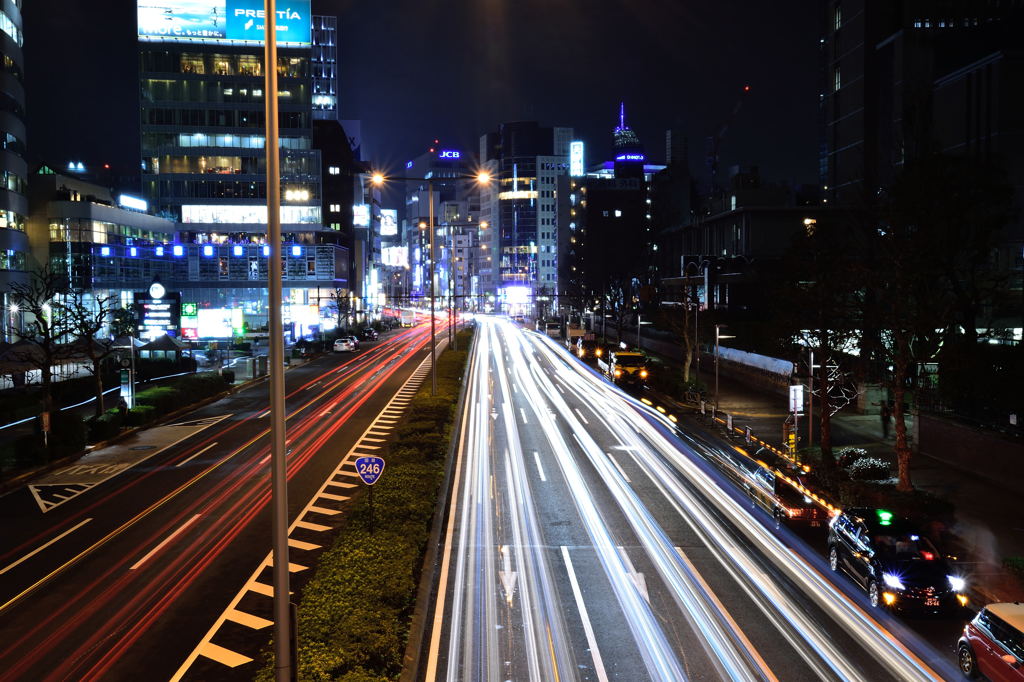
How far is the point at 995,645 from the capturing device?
11.5 meters

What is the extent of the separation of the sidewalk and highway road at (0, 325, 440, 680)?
15413 millimetres

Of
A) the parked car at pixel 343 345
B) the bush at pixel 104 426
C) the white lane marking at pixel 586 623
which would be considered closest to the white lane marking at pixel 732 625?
the white lane marking at pixel 586 623

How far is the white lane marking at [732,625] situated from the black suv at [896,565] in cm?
316

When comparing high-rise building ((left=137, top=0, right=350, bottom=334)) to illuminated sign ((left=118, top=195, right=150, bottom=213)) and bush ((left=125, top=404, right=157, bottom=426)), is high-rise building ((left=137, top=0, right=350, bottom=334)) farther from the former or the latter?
bush ((left=125, top=404, right=157, bottom=426))

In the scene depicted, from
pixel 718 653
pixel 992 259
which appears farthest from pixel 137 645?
pixel 992 259

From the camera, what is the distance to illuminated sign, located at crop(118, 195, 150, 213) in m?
94.5

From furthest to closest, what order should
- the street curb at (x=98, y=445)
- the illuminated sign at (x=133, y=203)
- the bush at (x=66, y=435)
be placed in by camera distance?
the illuminated sign at (x=133, y=203), the bush at (x=66, y=435), the street curb at (x=98, y=445)

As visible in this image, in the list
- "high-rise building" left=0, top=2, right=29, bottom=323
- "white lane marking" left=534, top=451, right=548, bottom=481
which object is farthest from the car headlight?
"high-rise building" left=0, top=2, right=29, bottom=323

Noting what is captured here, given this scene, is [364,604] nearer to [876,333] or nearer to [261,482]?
[261,482]

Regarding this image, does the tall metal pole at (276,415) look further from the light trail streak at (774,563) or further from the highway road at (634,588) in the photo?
the light trail streak at (774,563)

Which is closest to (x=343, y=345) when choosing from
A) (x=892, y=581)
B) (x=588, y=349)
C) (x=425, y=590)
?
(x=588, y=349)

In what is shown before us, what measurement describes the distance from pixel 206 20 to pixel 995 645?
4586 inches

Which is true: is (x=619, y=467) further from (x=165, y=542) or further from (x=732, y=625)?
(x=165, y=542)

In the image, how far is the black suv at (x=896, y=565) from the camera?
1440cm
